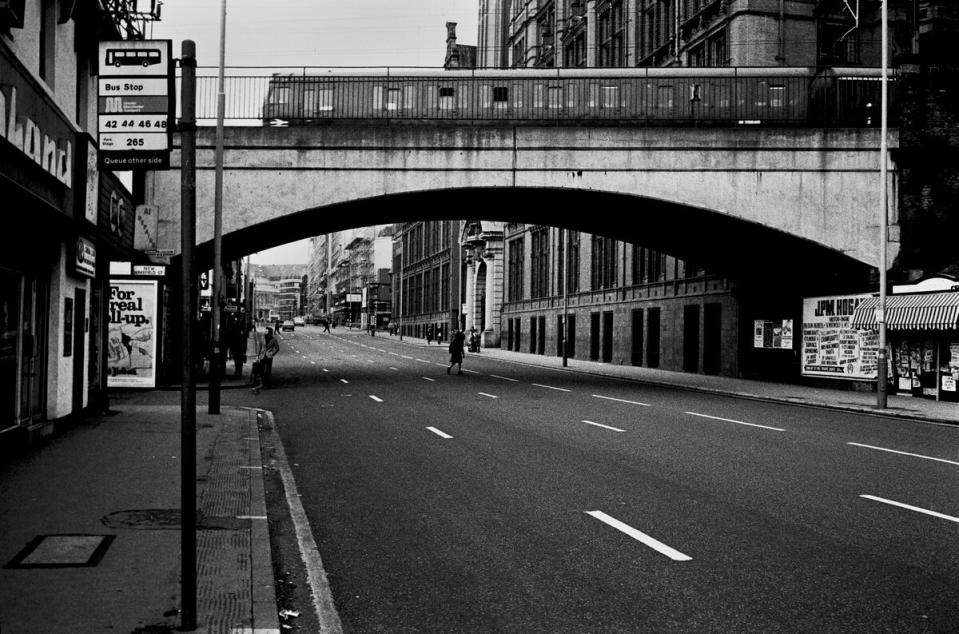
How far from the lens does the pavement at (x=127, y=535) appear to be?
5695mm

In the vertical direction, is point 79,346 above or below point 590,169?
below

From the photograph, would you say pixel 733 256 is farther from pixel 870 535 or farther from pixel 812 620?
pixel 812 620

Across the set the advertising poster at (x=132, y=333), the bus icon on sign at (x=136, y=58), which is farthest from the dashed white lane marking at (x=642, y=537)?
the advertising poster at (x=132, y=333)

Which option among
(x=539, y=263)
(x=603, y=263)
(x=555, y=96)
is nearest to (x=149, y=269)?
(x=555, y=96)

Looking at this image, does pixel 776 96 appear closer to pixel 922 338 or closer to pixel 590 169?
pixel 590 169

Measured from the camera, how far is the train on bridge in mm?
29266

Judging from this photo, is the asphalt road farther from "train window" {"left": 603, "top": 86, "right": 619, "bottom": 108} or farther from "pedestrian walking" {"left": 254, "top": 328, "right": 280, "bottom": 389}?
"train window" {"left": 603, "top": 86, "right": 619, "bottom": 108}

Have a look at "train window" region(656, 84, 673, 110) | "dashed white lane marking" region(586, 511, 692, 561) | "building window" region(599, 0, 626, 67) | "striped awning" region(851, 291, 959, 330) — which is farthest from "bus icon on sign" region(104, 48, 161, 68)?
"building window" region(599, 0, 626, 67)

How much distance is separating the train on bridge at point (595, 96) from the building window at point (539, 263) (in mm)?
33569

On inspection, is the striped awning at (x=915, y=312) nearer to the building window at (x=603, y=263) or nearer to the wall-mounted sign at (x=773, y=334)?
the wall-mounted sign at (x=773, y=334)

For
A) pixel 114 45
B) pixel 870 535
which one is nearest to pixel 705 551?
pixel 870 535

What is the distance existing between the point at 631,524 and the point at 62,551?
485 centimetres

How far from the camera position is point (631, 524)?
8.67 metres

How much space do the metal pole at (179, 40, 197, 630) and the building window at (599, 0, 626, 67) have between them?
161 feet
